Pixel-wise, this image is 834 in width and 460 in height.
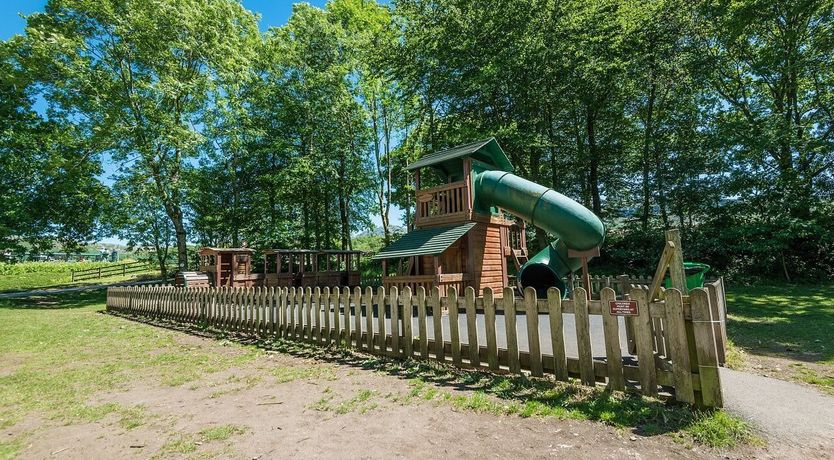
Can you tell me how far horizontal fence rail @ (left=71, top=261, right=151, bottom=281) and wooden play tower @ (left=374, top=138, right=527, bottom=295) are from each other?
3138 centimetres

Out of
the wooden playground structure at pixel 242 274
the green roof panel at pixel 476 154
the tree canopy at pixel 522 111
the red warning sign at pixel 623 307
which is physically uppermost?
the tree canopy at pixel 522 111

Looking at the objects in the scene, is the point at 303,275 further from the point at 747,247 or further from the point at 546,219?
the point at 747,247

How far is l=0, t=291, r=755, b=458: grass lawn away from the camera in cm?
344

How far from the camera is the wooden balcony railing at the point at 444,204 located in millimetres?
11797

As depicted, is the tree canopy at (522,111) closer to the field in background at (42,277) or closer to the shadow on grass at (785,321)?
the shadow on grass at (785,321)

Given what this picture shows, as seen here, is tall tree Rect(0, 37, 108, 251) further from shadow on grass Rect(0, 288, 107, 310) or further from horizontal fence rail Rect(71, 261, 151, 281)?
horizontal fence rail Rect(71, 261, 151, 281)

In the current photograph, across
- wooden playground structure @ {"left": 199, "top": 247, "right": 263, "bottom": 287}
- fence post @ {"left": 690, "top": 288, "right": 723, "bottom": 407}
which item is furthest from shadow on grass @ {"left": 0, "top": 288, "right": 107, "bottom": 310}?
fence post @ {"left": 690, "top": 288, "right": 723, "bottom": 407}

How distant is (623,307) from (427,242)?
25.3 ft

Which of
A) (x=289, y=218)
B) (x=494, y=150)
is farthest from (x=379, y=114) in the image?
(x=494, y=150)

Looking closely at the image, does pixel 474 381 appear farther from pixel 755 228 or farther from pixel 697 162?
pixel 697 162

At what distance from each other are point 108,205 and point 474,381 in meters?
24.2

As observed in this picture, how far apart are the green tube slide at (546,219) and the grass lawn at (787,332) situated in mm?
3508

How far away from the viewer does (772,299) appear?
39.6ft

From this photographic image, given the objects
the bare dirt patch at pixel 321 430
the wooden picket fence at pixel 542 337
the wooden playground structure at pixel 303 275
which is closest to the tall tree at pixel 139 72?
the wooden playground structure at pixel 303 275
